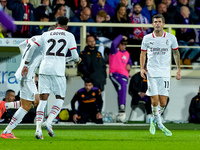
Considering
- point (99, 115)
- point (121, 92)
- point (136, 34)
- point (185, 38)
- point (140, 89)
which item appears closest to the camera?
point (99, 115)

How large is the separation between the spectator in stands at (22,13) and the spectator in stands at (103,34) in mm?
1858

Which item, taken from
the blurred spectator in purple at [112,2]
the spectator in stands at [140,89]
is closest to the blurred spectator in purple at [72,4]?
the blurred spectator in purple at [112,2]

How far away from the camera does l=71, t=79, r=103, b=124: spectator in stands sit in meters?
12.6

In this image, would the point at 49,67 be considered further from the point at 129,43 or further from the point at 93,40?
the point at 129,43

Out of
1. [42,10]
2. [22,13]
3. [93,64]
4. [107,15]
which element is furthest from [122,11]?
[22,13]

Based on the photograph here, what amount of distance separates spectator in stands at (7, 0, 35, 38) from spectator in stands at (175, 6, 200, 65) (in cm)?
424

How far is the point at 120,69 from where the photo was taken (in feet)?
43.5

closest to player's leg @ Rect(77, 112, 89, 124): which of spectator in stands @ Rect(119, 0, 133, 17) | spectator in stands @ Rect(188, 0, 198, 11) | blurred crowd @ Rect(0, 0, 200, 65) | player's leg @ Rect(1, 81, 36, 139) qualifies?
blurred crowd @ Rect(0, 0, 200, 65)

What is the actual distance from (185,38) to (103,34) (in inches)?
94.5

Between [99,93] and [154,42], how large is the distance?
3.58 metres

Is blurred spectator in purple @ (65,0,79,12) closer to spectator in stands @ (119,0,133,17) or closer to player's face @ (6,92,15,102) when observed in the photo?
spectator in stands @ (119,0,133,17)

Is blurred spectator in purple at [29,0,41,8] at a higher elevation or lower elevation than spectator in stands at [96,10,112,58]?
higher

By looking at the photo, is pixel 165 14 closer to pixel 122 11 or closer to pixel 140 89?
pixel 122 11

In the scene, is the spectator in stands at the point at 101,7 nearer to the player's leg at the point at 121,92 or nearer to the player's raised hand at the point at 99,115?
the player's leg at the point at 121,92
